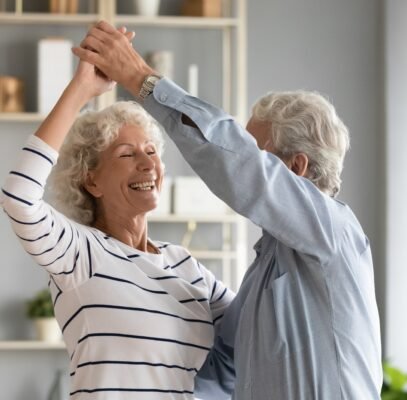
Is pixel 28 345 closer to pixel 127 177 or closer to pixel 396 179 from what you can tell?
pixel 396 179

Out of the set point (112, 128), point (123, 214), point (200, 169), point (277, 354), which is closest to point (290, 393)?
point (277, 354)

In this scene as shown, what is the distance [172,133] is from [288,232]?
0.31 meters

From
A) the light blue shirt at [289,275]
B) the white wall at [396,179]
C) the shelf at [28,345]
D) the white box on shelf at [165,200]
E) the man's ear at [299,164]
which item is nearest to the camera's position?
the light blue shirt at [289,275]

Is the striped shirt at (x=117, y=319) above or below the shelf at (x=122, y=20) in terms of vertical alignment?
below

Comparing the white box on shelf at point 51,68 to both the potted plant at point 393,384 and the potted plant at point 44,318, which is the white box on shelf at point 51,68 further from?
the potted plant at point 393,384

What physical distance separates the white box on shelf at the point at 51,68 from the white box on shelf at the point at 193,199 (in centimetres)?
Answer: 76

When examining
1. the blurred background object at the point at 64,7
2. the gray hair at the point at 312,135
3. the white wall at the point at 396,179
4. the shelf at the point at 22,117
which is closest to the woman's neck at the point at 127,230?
the gray hair at the point at 312,135

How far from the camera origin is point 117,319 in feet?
7.23

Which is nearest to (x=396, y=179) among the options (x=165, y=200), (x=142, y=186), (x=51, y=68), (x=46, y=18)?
(x=165, y=200)

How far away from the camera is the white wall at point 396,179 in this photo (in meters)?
5.03

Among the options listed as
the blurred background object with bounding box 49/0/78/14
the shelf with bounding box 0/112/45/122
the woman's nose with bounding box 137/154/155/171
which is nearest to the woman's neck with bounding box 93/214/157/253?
the woman's nose with bounding box 137/154/155/171

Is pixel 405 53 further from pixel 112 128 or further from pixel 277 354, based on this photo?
pixel 277 354

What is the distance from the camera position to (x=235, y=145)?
1.90 metres

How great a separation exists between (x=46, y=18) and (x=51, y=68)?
255 millimetres
